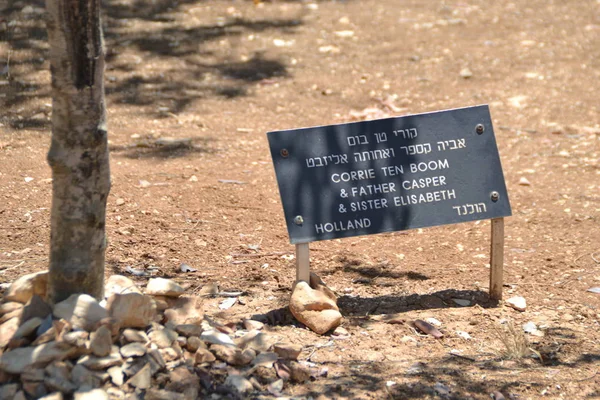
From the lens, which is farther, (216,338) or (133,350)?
(216,338)

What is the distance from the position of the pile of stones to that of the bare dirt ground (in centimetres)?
25

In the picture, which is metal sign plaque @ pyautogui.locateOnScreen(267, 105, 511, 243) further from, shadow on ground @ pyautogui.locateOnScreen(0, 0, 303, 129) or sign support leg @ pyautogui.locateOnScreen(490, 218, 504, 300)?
shadow on ground @ pyautogui.locateOnScreen(0, 0, 303, 129)

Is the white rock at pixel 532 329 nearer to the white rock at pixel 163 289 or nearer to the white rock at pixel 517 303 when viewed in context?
the white rock at pixel 517 303

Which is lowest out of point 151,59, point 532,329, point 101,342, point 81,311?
point 532,329

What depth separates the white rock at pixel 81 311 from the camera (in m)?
3.28

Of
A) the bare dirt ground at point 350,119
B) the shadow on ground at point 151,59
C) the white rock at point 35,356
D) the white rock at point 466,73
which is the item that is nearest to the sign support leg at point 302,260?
the bare dirt ground at point 350,119

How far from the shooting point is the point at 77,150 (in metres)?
3.30

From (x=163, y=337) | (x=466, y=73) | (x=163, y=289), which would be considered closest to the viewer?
(x=163, y=337)

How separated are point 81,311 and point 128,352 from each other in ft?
0.89

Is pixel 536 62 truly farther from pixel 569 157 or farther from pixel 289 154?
pixel 289 154

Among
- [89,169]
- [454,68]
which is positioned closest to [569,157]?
[454,68]

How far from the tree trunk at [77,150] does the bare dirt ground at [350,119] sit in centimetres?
96

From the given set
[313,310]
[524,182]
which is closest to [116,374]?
[313,310]

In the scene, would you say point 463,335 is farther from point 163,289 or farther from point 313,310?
point 163,289
